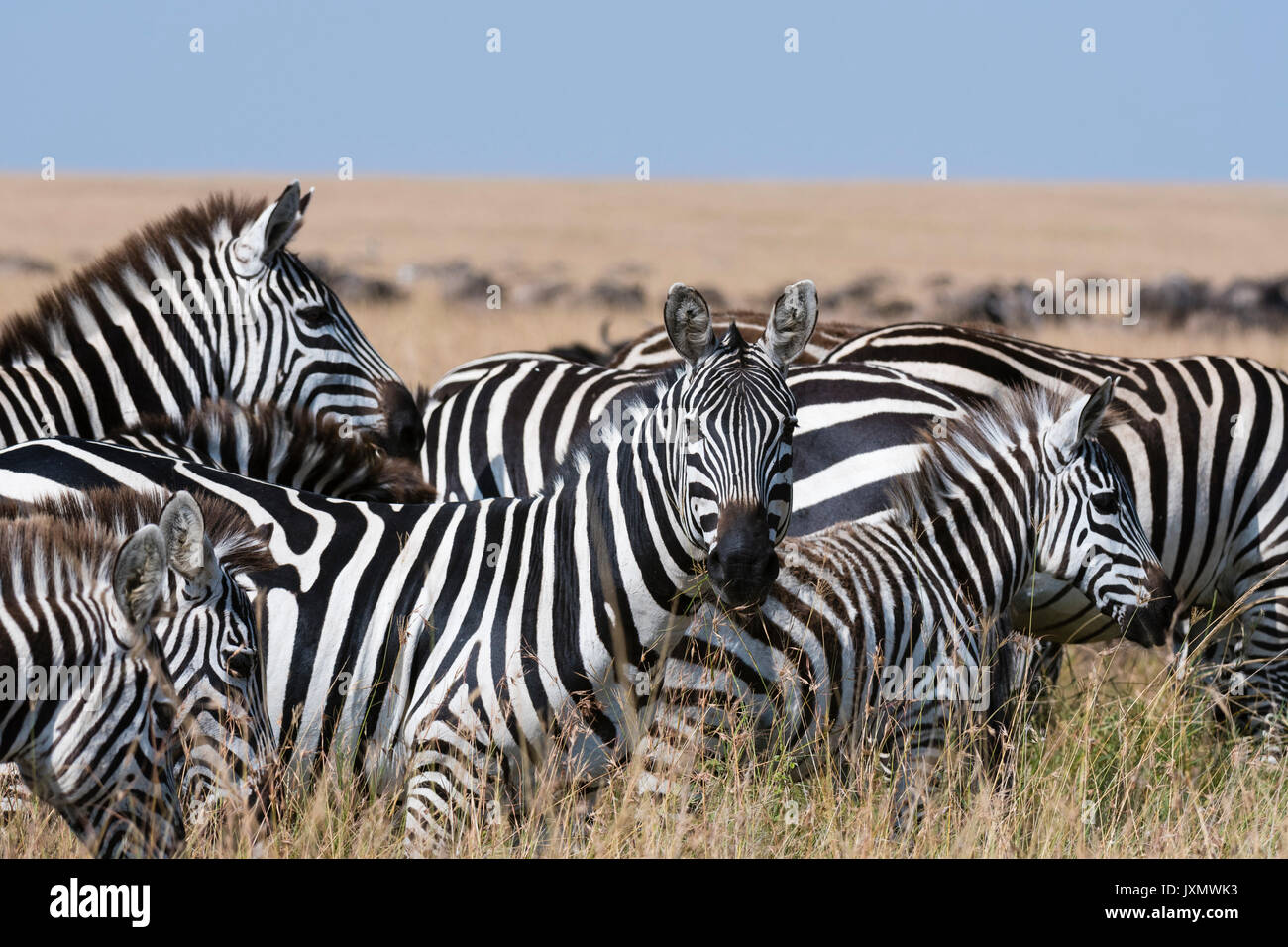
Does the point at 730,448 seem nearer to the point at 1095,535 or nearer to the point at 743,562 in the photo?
the point at 743,562

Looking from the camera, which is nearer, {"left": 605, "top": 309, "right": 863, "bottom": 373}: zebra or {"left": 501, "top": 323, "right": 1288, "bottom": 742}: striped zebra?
{"left": 501, "top": 323, "right": 1288, "bottom": 742}: striped zebra

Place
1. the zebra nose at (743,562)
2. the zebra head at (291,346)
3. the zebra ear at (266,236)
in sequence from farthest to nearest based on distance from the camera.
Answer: the zebra head at (291,346) → the zebra ear at (266,236) → the zebra nose at (743,562)

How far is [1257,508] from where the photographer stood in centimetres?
644

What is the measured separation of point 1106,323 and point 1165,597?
71.7 ft

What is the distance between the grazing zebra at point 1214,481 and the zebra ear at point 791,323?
1713 millimetres

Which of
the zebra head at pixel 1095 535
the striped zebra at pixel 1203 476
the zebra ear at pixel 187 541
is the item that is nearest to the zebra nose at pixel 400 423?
the striped zebra at pixel 1203 476

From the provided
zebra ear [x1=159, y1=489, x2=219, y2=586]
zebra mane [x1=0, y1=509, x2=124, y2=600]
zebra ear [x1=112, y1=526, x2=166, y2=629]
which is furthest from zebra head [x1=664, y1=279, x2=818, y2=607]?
zebra mane [x1=0, y1=509, x2=124, y2=600]

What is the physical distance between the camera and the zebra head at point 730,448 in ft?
13.8

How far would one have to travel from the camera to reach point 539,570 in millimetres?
4613

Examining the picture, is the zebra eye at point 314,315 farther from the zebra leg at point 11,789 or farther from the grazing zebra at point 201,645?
the zebra leg at point 11,789

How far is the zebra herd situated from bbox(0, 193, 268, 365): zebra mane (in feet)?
0.08

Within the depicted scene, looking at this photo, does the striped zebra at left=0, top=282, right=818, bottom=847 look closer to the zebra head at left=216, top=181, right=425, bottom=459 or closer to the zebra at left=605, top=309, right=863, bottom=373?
the zebra head at left=216, top=181, right=425, bottom=459

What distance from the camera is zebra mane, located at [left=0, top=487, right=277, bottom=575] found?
12.1 ft

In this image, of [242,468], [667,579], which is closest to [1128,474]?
[667,579]
